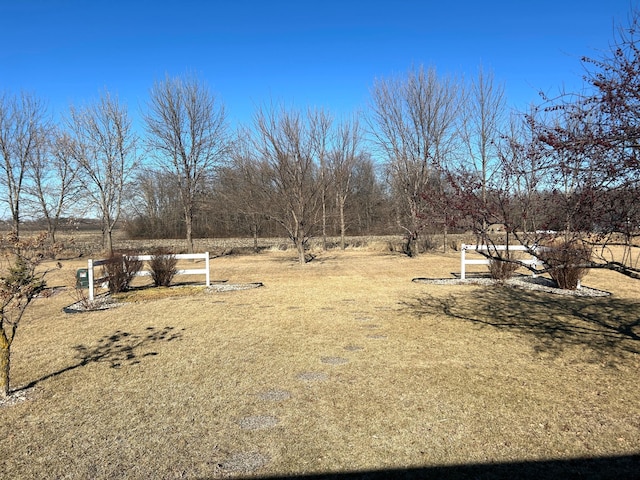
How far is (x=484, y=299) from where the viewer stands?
988 cm

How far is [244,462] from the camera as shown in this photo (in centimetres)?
304

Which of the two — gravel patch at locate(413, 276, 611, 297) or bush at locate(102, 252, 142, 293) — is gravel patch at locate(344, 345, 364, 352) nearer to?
gravel patch at locate(413, 276, 611, 297)

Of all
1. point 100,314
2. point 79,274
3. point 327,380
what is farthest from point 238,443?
point 79,274

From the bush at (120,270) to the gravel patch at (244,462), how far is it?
9.29 metres

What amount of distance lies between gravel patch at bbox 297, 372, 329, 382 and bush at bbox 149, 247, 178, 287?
848 cm

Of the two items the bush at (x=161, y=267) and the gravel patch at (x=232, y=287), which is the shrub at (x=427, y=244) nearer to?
the gravel patch at (x=232, y=287)

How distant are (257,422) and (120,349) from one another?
321 centimetres

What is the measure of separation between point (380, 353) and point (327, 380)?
1.20 m

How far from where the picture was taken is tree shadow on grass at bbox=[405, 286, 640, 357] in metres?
6.10

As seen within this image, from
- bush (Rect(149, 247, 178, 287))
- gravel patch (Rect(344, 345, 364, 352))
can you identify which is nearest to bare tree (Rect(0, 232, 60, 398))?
gravel patch (Rect(344, 345, 364, 352))

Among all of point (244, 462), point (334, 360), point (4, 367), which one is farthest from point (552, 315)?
point (4, 367)

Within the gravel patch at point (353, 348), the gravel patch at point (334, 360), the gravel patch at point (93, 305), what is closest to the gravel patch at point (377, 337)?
the gravel patch at point (353, 348)

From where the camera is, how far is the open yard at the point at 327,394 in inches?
120

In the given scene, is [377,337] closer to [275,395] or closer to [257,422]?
[275,395]
